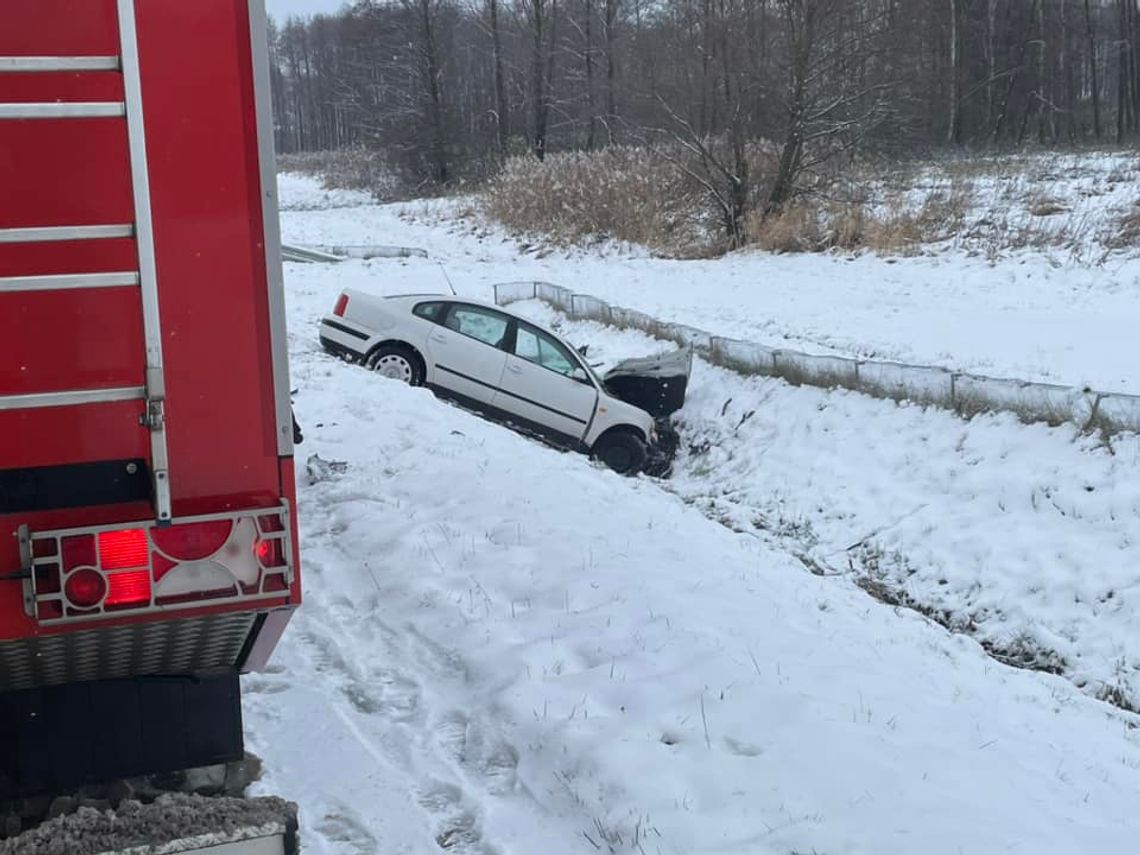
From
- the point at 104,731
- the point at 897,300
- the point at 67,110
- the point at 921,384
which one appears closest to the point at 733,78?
the point at 897,300

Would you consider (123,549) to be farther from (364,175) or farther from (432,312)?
(364,175)

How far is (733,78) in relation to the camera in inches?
1065

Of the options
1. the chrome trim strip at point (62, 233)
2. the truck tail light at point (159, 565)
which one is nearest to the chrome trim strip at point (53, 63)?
the chrome trim strip at point (62, 233)

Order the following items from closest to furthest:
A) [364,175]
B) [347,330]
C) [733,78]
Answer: [347,330]
[733,78]
[364,175]

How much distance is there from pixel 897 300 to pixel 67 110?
17.7 metres

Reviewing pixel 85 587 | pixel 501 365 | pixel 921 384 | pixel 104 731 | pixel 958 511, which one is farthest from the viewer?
pixel 501 365

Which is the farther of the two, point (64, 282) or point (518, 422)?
point (518, 422)

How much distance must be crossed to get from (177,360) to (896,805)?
302 centimetres

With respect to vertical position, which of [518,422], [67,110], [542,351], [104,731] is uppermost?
[67,110]

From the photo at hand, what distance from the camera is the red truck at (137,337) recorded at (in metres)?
2.75

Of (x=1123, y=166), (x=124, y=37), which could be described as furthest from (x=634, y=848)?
(x=1123, y=166)

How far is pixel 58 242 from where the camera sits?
277 centimetres

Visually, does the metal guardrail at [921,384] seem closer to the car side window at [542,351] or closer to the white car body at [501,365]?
the white car body at [501,365]

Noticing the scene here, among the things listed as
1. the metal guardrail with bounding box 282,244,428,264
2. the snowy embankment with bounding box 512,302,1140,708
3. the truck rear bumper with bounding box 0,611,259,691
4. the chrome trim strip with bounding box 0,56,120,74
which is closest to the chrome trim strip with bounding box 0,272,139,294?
the chrome trim strip with bounding box 0,56,120,74
